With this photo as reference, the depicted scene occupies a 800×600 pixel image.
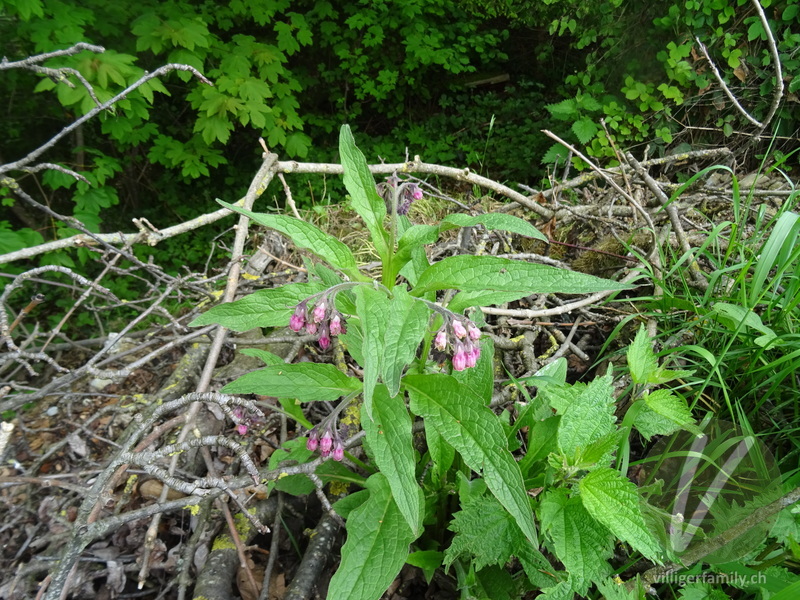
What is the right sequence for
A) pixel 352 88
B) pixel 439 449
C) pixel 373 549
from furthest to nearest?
pixel 352 88 → pixel 439 449 → pixel 373 549

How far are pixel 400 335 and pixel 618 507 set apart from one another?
0.67 meters

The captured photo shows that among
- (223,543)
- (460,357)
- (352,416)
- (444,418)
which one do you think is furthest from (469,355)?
(223,543)

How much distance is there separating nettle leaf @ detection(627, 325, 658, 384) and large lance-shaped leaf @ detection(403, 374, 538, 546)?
0.63 metres

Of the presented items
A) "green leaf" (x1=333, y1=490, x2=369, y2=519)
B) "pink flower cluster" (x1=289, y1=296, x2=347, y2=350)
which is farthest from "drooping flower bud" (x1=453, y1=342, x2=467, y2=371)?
"green leaf" (x1=333, y1=490, x2=369, y2=519)

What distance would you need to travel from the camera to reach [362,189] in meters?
1.24

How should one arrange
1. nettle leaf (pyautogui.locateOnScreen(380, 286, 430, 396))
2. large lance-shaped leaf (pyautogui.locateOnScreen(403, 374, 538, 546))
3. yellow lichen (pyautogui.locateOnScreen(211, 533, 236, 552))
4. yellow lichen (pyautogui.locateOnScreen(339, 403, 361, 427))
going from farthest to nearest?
yellow lichen (pyautogui.locateOnScreen(339, 403, 361, 427)), yellow lichen (pyautogui.locateOnScreen(211, 533, 236, 552)), large lance-shaped leaf (pyautogui.locateOnScreen(403, 374, 538, 546)), nettle leaf (pyautogui.locateOnScreen(380, 286, 430, 396))

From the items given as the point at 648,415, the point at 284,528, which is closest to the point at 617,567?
the point at 648,415

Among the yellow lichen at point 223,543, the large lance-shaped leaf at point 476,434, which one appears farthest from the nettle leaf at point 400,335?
the yellow lichen at point 223,543

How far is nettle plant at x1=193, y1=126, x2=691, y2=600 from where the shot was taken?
1.01 metres

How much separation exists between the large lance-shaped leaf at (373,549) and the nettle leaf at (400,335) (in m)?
0.49

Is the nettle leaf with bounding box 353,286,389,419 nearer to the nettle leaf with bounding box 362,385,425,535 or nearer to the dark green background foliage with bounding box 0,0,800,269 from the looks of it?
the nettle leaf with bounding box 362,385,425,535

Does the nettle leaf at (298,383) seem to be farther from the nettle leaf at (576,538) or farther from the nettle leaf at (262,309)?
the nettle leaf at (576,538)

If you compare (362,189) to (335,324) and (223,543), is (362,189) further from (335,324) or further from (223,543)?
(223,543)

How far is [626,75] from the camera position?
4516 millimetres
